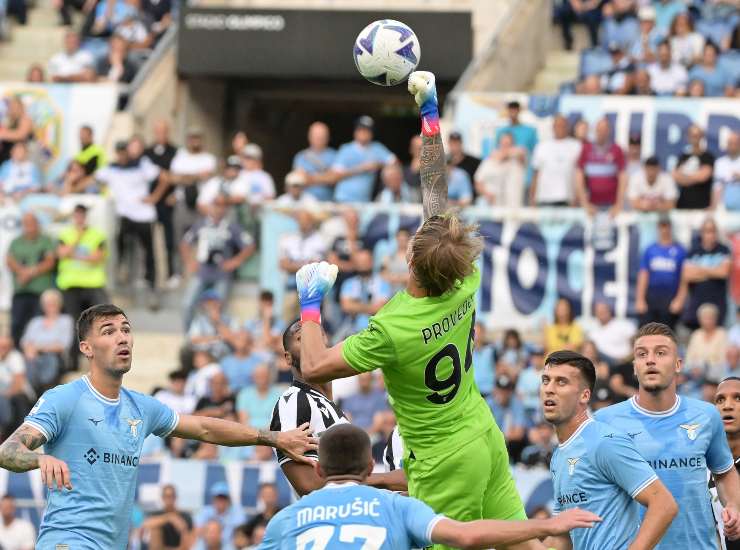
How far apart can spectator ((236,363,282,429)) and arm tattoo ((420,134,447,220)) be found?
9.22 meters

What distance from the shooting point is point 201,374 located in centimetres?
1975

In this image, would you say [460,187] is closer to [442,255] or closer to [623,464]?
[623,464]

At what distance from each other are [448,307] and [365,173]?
12.6m

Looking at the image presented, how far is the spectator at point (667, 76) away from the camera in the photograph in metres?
22.0

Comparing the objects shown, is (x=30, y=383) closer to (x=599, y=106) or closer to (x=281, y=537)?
(x=599, y=106)

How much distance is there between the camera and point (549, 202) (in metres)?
20.9

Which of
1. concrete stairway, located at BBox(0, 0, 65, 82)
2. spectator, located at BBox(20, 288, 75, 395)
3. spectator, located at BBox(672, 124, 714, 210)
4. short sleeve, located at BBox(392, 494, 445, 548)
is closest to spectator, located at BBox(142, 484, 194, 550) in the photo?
spectator, located at BBox(20, 288, 75, 395)

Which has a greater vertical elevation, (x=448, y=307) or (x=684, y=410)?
(x=448, y=307)

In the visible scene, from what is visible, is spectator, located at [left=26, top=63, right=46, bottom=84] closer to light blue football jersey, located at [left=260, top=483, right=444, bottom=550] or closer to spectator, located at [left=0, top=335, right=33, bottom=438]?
spectator, located at [left=0, top=335, right=33, bottom=438]

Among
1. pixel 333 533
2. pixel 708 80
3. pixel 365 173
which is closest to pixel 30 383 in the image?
pixel 365 173

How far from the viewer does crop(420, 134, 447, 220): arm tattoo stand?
396 inches

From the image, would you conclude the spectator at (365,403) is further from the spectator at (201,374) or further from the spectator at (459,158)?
the spectator at (459,158)

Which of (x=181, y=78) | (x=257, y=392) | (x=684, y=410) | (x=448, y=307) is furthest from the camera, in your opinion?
(x=181, y=78)

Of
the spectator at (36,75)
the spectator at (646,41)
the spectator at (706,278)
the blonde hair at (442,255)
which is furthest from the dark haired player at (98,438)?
the spectator at (36,75)
